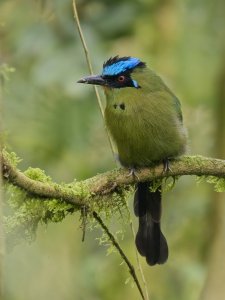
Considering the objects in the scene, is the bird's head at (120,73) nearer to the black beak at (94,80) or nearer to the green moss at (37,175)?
the black beak at (94,80)

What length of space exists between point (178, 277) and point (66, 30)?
1707mm

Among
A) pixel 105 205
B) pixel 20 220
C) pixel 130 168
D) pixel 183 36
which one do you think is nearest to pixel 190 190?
pixel 183 36

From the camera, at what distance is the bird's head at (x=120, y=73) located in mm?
4227

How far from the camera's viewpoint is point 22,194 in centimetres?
277

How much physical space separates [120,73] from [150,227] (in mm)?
854

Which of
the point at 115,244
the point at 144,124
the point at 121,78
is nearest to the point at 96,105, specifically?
the point at 121,78

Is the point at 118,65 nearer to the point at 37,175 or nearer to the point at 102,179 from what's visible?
the point at 102,179

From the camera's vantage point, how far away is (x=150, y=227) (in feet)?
14.2

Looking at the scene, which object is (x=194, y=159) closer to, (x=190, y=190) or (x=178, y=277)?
(x=178, y=277)

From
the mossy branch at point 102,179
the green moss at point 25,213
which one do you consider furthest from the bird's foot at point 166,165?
the green moss at point 25,213

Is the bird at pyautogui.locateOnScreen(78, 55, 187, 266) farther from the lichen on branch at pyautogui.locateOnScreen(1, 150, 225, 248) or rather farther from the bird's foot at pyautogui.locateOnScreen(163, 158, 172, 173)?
the lichen on branch at pyautogui.locateOnScreen(1, 150, 225, 248)

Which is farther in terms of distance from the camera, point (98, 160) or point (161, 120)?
point (98, 160)

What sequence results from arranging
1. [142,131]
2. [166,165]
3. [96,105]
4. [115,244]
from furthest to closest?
[96,105] < [142,131] < [166,165] < [115,244]

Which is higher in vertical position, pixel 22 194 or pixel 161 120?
pixel 161 120
